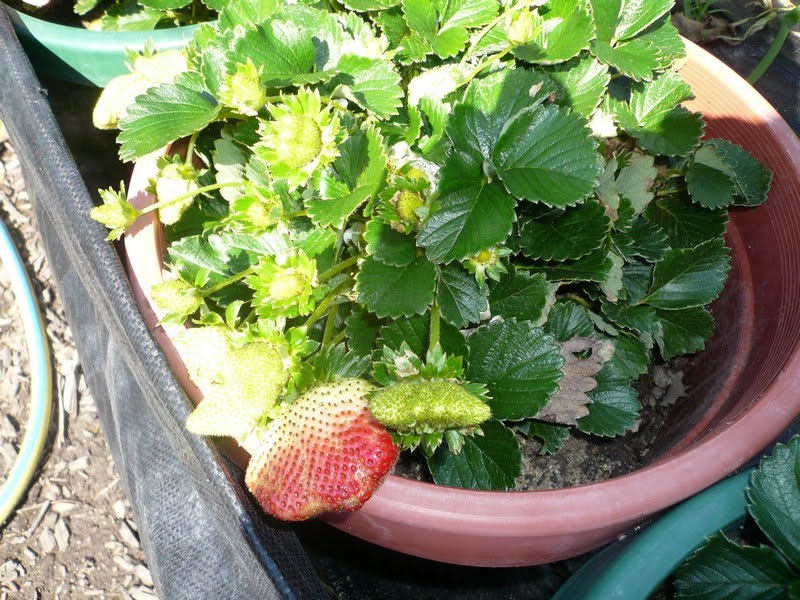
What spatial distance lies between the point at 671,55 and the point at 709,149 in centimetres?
12

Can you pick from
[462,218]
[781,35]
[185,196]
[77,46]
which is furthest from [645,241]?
[77,46]

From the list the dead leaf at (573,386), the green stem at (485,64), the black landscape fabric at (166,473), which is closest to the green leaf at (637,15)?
the green stem at (485,64)

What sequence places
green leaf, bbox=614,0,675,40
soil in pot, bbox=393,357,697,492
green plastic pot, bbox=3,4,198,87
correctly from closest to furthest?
green leaf, bbox=614,0,675,40 → soil in pot, bbox=393,357,697,492 → green plastic pot, bbox=3,4,198,87

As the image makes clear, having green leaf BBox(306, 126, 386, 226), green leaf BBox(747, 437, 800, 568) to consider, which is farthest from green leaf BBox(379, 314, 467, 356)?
green leaf BBox(747, 437, 800, 568)

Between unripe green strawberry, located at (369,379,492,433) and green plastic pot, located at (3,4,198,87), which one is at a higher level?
unripe green strawberry, located at (369,379,492,433)

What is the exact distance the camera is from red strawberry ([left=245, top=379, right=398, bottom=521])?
2.06ft

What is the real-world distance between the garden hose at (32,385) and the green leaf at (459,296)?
95 cm

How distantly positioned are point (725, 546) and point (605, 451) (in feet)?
0.75

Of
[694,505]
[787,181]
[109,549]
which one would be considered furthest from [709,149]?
[109,549]

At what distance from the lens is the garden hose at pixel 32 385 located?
4.21 feet

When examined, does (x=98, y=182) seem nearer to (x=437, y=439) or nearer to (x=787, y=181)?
(x=437, y=439)

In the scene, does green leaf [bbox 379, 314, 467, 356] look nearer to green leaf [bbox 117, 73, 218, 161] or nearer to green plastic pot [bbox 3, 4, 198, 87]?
green leaf [bbox 117, 73, 218, 161]

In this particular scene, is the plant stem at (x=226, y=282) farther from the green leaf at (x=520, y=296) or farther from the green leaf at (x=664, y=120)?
the green leaf at (x=664, y=120)

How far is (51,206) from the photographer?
1008mm
